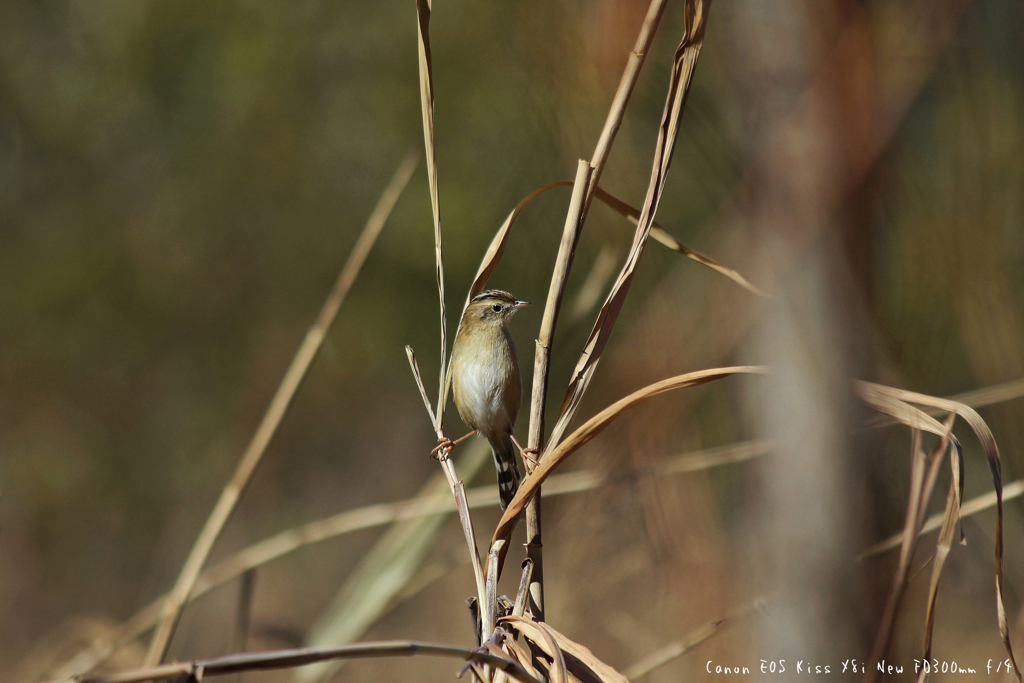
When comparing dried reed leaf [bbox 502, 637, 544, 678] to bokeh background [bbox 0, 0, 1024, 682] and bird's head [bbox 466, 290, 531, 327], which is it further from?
bird's head [bbox 466, 290, 531, 327]

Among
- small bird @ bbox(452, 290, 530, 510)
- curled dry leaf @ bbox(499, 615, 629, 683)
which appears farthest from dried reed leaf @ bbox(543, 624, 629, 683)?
small bird @ bbox(452, 290, 530, 510)

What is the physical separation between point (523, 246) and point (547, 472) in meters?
0.58

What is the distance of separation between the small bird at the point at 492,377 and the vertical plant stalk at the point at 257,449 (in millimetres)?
992

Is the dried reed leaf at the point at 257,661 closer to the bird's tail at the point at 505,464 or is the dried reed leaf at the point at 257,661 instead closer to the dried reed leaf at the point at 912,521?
the dried reed leaf at the point at 912,521

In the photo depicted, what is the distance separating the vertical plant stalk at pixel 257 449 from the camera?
127 centimetres

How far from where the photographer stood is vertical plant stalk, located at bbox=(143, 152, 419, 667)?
127 centimetres

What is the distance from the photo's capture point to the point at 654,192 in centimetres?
83

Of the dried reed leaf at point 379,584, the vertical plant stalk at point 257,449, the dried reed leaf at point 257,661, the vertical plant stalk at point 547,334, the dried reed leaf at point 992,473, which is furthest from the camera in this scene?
the dried reed leaf at point 379,584

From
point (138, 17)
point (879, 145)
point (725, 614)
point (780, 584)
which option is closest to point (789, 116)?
point (879, 145)

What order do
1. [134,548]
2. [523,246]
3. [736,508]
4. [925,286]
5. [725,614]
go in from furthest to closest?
1. [134,548]
2. [523,246]
3. [736,508]
4. [725,614]
5. [925,286]

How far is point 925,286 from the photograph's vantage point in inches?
27.0

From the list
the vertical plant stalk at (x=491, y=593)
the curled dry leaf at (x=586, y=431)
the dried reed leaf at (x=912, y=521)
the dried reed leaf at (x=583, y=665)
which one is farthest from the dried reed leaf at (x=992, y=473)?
the vertical plant stalk at (x=491, y=593)

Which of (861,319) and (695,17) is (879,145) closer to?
(861,319)

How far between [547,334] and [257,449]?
2.57ft
